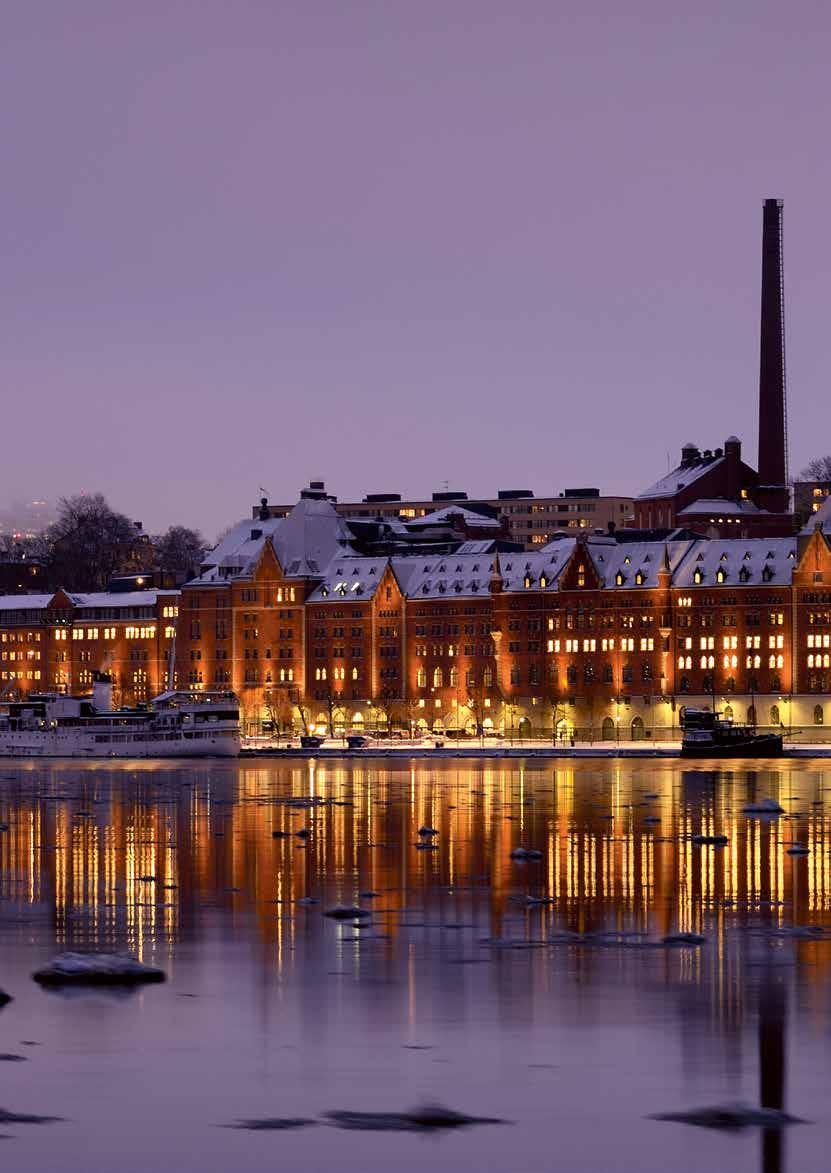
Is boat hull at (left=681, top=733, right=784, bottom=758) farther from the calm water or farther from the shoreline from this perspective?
the calm water

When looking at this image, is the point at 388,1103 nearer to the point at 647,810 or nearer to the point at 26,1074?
the point at 26,1074

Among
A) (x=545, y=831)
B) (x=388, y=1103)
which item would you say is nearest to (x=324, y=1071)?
(x=388, y=1103)

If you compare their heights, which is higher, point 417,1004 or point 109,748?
point 417,1004

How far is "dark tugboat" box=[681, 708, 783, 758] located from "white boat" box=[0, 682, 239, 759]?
113 ft

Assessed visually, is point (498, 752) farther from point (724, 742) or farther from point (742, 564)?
point (742, 564)

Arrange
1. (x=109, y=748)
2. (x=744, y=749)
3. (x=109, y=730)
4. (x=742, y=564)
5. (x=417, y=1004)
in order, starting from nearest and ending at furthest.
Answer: (x=417, y=1004), (x=744, y=749), (x=109, y=748), (x=109, y=730), (x=742, y=564)

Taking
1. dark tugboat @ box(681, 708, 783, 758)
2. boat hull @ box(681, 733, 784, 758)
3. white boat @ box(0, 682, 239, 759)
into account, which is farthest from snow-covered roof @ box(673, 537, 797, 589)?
white boat @ box(0, 682, 239, 759)

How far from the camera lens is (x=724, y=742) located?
160 meters

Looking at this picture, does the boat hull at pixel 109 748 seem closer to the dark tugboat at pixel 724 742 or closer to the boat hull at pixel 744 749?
the dark tugboat at pixel 724 742

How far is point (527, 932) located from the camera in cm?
3800

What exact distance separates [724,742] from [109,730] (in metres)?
45.5

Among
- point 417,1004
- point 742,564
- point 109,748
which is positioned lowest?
point 109,748

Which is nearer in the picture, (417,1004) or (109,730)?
(417,1004)

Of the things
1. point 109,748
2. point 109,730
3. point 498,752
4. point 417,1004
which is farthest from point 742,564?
point 417,1004
